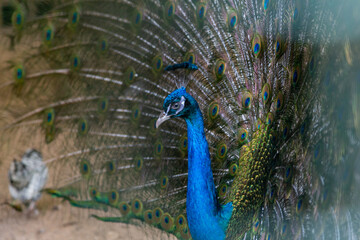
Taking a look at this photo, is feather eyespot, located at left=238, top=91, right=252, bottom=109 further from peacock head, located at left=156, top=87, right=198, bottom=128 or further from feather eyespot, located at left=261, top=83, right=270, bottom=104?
peacock head, located at left=156, top=87, right=198, bottom=128

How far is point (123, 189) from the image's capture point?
1964 mm

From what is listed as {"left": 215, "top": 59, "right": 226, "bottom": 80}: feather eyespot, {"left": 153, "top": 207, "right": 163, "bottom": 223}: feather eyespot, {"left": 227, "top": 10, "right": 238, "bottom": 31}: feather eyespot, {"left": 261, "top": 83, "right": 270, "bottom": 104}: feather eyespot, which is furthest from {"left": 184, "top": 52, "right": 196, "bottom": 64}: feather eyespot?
{"left": 153, "top": 207, "right": 163, "bottom": 223}: feather eyespot

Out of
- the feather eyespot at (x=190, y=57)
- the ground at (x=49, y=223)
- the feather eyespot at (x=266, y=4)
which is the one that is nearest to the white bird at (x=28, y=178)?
the ground at (x=49, y=223)

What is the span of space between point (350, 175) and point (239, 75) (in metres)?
1.06

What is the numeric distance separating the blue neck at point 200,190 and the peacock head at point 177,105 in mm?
28

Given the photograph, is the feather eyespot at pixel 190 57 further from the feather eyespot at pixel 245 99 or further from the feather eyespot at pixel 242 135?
the feather eyespot at pixel 242 135

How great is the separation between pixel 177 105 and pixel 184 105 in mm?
38

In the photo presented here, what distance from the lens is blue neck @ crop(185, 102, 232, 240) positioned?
1698 mm

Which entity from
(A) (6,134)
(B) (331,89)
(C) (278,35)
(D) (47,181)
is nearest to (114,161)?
(D) (47,181)

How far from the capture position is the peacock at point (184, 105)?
5.31ft

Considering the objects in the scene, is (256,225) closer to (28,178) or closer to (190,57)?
(190,57)

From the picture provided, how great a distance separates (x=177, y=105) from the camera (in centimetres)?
161

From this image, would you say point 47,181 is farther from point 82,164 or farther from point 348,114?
point 348,114

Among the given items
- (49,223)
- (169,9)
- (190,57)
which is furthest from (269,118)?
(49,223)
